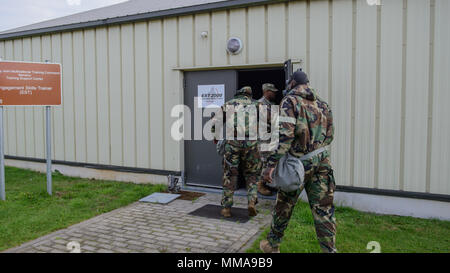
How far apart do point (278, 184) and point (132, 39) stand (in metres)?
5.37

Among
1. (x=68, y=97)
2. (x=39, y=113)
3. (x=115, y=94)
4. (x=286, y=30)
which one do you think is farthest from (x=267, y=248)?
(x=39, y=113)

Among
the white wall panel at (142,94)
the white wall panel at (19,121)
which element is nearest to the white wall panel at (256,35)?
the white wall panel at (142,94)

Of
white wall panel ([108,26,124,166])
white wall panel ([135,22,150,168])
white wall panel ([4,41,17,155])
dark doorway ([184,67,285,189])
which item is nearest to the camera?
dark doorway ([184,67,285,189])

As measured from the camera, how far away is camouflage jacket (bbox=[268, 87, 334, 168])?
358cm

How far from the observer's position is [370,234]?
473 cm

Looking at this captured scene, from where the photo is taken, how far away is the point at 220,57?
22.3 feet

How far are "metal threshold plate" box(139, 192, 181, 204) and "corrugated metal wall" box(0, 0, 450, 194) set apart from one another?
728 millimetres

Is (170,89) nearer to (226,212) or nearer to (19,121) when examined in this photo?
(226,212)

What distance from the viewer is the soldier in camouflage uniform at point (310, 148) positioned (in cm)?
361

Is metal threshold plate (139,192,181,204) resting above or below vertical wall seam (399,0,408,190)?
below

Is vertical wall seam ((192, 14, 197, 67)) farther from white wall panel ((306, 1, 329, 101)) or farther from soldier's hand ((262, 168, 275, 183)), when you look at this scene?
soldier's hand ((262, 168, 275, 183))

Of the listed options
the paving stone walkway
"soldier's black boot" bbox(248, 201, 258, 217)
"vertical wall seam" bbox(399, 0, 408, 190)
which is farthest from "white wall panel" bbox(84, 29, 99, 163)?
"vertical wall seam" bbox(399, 0, 408, 190)

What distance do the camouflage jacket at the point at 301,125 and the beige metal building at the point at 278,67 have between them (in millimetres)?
2297

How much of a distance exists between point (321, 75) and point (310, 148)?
264 centimetres
